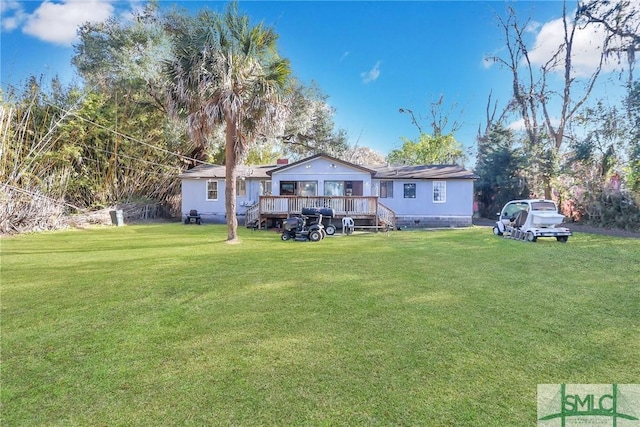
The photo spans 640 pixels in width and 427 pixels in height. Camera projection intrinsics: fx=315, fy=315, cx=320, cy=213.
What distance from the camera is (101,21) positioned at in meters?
19.1

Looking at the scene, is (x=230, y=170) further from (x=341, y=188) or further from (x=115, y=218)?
(x=115, y=218)

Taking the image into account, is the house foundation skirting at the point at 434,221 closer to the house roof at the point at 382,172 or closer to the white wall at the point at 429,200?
the white wall at the point at 429,200

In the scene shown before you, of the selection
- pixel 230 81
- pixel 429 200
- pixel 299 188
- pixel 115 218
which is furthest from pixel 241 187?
pixel 429 200

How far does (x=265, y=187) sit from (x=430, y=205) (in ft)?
31.6

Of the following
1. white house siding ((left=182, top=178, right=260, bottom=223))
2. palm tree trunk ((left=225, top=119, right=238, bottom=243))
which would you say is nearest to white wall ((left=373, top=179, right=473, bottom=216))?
white house siding ((left=182, top=178, right=260, bottom=223))

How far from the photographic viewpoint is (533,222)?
35.9 feet

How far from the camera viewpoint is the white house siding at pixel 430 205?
17.4m

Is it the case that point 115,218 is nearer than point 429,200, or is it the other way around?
point 115,218

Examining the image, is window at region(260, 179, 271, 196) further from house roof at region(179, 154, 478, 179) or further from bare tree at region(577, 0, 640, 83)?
bare tree at region(577, 0, 640, 83)

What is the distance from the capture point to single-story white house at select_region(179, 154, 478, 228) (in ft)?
51.9

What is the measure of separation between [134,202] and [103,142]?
3673mm

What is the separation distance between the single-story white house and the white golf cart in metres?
4.92

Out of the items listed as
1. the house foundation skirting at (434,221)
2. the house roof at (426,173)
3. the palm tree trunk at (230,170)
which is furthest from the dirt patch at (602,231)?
the palm tree trunk at (230,170)

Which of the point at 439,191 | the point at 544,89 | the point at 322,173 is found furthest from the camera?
the point at 544,89
